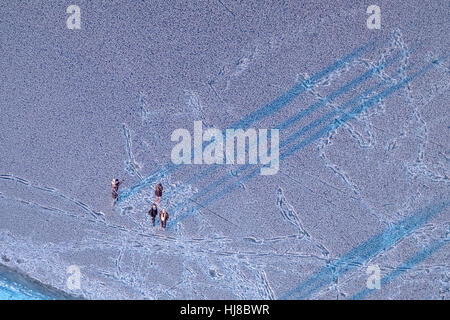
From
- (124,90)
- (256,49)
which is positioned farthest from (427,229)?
(124,90)

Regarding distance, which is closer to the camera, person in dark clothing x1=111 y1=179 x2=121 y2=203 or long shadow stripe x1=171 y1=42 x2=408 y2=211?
long shadow stripe x1=171 y1=42 x2=408 y2=211

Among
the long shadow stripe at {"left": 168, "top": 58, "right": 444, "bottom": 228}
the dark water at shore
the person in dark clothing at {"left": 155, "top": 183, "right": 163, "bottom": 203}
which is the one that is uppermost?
the long shadow stripe at {"left": 168, "top": 58, "right": 444, "bottom": 228}

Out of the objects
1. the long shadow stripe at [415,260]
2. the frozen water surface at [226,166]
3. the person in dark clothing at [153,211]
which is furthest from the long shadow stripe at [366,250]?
the person in dark clothing at [153,211]

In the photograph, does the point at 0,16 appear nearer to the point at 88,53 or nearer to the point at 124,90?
the point at 88,53

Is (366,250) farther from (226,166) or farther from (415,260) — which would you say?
(226,166)

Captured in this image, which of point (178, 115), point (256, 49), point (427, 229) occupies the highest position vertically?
point (256, 49)

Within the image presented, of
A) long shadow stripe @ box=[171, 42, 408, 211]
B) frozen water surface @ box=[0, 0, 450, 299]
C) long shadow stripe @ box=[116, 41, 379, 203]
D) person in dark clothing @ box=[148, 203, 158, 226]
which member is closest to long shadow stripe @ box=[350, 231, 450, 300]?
frozen water surface @ box=[0, 0, 450, 299]

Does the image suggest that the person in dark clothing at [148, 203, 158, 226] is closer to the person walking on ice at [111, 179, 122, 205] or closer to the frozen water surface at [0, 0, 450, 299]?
the frozen water surface at [0, 0, 450, 299]

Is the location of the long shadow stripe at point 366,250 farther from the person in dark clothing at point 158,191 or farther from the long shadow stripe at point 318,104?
the person in dark clothing at point 158,191
